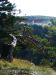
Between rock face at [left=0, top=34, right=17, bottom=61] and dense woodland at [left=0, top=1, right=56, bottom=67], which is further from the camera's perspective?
dense woodland at [left=0, top=1, right=56, bottom=67]

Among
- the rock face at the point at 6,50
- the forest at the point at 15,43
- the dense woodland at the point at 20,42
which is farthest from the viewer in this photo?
the dense woodland at the point at 20,42

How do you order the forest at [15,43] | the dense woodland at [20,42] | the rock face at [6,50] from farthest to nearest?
the dense woodland at [20,42] < the forest at [15,43] < the rock face at [6,50]

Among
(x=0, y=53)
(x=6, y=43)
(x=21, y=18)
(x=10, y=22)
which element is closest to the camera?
(x=0, y=53)

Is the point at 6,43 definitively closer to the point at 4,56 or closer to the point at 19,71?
the point at 4,56

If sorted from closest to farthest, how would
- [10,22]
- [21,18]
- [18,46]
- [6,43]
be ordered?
[6,43] < [10,22] < [18,46] < [21,18]

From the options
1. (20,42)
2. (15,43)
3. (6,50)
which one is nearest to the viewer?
(6,50)

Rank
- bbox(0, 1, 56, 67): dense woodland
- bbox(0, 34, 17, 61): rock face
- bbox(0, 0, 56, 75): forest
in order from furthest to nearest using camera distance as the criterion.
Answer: bbox(0, 1, 56, 67): dense woodland < bbox(0, 0, 56, 75): forest < bbox(0, 34, 17, 61): rock face

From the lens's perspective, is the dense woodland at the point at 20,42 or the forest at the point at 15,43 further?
the dense woodland at the point at 20,42

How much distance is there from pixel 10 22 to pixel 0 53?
4001mm

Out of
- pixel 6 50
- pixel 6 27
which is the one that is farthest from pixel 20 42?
pixel 6 50

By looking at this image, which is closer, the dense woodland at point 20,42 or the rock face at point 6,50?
the rock face at point 6,50

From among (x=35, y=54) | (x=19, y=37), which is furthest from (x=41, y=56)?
(x=19, y=37)

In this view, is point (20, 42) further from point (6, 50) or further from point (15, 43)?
point (6, 50)

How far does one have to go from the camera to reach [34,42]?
79.2 ft
